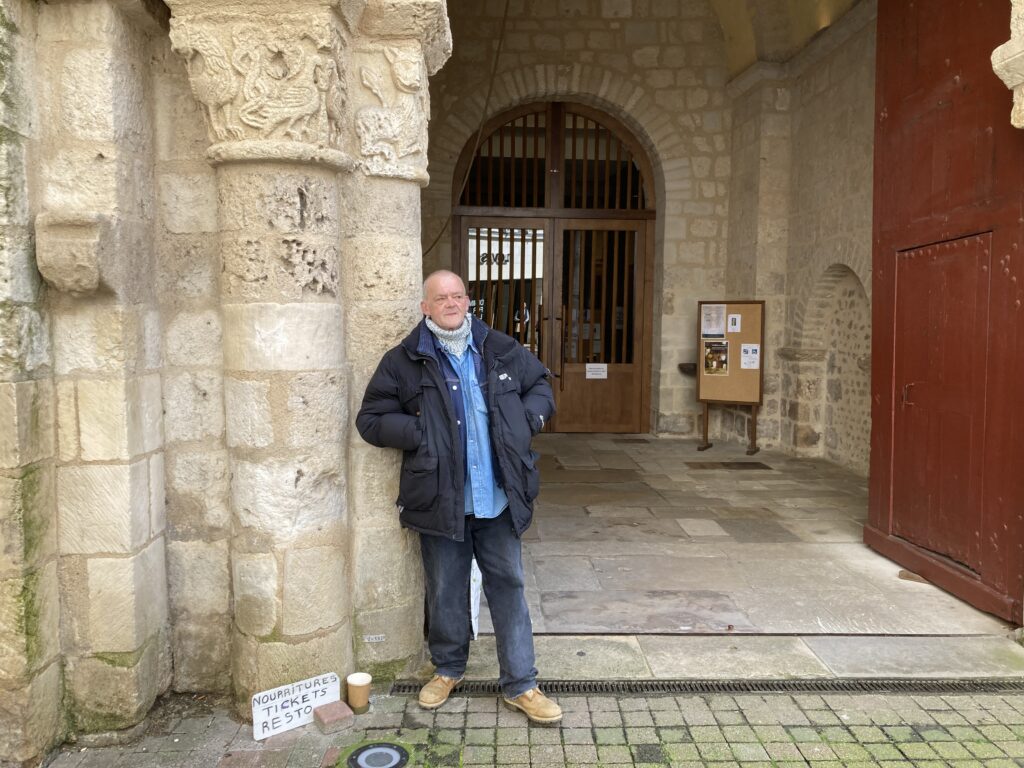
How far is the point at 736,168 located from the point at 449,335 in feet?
23.0

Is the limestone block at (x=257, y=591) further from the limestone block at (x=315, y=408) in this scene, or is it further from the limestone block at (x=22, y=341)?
the limestone block at (x=22, y=341)

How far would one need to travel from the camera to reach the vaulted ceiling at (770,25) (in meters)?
7.56

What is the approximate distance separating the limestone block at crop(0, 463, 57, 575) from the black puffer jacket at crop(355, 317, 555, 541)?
1.00 meters

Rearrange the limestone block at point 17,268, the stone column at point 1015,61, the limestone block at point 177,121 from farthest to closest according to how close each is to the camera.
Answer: the stone column at point 1015,61, the limestone block at point 177,121, the limestone block at point 17,268

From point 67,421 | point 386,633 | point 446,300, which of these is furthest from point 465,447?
point 67,421

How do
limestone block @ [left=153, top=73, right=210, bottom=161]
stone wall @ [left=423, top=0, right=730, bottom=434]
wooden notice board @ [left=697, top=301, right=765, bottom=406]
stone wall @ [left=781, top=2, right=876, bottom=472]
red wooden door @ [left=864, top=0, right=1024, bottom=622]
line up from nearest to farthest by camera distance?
limestone block @ [left=153, top=73, right=210, bottom=161]
red wooden door @ [left=864, top=0, right=1024, bottom=622]
stone wall @ [left=781, top=2, right=876, bottom=472]
wooden notice board @ [left=697, top=301, right=765, bottom=406]
stone wall @ [left=423, top=0, right=730, bottom=434]

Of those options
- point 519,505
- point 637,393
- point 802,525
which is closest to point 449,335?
point 519,505

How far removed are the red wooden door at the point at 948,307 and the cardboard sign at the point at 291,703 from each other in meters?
2.91

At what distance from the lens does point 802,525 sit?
5254mm

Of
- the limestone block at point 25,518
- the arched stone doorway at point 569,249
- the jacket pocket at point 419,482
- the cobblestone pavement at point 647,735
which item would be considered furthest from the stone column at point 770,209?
the limestone block at point 25,518

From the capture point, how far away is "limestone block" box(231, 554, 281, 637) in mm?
2750

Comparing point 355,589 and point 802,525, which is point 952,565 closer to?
point 802,525

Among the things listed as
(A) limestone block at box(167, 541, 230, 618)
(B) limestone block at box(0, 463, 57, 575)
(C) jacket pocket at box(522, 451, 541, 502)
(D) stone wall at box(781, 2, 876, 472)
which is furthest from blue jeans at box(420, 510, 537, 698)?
(D) stone wall at box(781, 2, 876, 472)

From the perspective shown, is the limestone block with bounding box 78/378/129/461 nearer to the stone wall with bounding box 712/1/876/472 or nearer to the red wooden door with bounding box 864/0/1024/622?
the red wooden door with bounding box 864/0/1024/622
